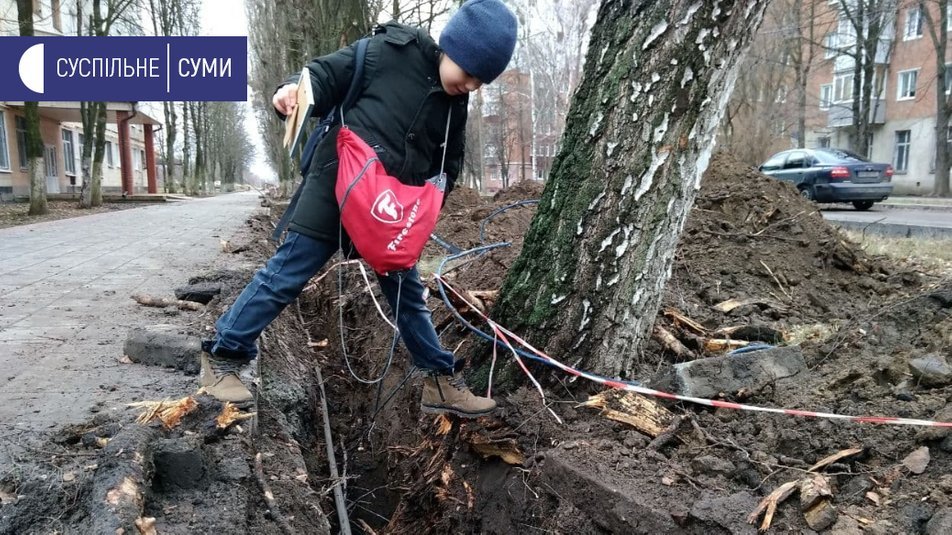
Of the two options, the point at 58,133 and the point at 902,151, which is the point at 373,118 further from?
the point at 902,151

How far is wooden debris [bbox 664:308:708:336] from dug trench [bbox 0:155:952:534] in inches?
0.5

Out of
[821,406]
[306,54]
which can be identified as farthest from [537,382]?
[306,54]

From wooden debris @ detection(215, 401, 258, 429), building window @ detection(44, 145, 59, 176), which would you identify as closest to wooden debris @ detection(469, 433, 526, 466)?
wooden debris @ detection(215, 401, 258, 429)

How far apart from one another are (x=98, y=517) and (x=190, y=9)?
3222 cm

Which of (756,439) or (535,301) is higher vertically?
(535,301)

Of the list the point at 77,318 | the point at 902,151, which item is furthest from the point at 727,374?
the point at 902,151

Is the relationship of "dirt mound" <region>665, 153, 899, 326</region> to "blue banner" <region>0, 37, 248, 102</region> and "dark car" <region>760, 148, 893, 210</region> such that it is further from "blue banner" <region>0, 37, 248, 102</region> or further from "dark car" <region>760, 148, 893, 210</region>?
"blue banner" <region>0, 37, 248, 102</region>

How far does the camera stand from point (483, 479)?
9.82 ft

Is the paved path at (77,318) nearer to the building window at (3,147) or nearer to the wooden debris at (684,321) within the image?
the wooden debris at (684,321)

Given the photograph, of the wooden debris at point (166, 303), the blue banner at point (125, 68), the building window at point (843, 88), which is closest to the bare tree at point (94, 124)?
the blue banner at point (125, 68)

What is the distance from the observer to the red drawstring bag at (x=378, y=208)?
2406mm

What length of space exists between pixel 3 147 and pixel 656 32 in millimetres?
23963

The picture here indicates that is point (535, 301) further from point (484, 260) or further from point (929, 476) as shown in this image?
point (484, 260)

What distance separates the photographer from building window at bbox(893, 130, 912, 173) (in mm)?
29469
